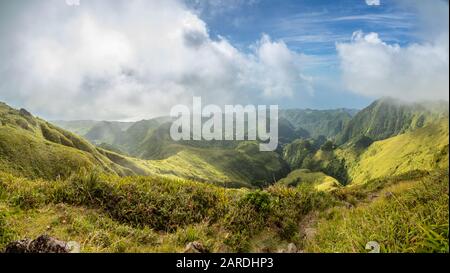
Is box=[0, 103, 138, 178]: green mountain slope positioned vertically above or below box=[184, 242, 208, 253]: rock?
below

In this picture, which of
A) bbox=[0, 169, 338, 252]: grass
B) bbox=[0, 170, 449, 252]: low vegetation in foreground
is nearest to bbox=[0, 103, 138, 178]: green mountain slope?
bbox=[0, 169, 338, 252]: grass

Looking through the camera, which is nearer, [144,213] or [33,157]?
[144,213]

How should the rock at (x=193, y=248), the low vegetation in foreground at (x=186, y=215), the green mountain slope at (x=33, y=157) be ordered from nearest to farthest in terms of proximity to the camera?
the rock at (x=193, y=248)
the low vegetation in foreground at (x=186, y=215)
the green mountain slope at (x=33, y=157)

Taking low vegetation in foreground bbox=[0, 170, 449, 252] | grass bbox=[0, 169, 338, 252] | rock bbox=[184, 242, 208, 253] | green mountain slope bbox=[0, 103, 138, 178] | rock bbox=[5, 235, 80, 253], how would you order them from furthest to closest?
1. green mountain slope bbox=[0, 103, 138, 178]
2. grass bbox=[0, 169, 338, 252]
3. low vegetation in foreground bbox=[0, 170, 449, 252]
4. rock bbox=[184, 242, 208, 253]
5. rock bbox=[5, 235, 80, 253]

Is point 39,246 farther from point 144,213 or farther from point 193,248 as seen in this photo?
point 144,213

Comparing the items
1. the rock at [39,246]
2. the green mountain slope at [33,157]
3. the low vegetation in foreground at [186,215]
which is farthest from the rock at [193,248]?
the green mountain slope at [33,157]

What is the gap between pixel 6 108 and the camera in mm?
187375

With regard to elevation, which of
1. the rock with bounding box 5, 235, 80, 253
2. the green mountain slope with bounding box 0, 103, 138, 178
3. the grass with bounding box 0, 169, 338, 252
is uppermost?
the rock with bounding box 5, 235, 80, 253

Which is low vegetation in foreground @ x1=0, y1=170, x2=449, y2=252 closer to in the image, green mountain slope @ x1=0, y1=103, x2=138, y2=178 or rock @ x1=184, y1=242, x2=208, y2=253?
rock @ x1=184, y1=242, x2=208, y2=253

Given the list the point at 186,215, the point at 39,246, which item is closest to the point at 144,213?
the point at 186,215

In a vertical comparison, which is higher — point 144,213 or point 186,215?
A: point 144,213

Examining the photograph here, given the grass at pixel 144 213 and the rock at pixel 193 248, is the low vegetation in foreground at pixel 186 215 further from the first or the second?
the rock at pixel 193 248

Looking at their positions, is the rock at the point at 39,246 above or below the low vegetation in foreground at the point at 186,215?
above

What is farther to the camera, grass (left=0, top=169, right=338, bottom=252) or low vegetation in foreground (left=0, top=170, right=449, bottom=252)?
grass (left=0, top=169, right=338, bottom=252)
